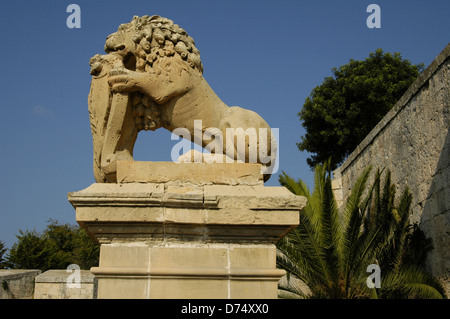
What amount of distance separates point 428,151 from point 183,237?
805 centimetres

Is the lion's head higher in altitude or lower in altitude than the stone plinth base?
higher

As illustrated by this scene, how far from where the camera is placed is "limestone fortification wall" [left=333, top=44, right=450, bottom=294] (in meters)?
9.16

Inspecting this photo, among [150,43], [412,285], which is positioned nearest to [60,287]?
[412,285]

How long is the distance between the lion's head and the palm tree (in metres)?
6.08

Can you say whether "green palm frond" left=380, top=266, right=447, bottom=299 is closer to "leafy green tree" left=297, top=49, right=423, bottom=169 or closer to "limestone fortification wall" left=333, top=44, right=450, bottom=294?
"limestone fortification wall" left=333, top=44, right=450, bottom=294

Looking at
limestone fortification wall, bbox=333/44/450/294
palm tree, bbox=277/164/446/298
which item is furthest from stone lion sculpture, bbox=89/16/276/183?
limestone fortification wall, bbox=333/44/450/294

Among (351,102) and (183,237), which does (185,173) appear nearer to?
(183,237)

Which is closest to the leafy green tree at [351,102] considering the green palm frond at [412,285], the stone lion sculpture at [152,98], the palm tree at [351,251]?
the palm tree at [351,251]

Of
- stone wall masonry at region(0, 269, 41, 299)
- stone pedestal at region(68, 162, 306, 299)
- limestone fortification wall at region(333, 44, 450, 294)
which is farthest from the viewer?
stone wall masonry at region(0, 269, 41, 299)

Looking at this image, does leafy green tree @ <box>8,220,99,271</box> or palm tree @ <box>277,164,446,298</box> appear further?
leafy green tree @ <box>8,220,99,271</box>

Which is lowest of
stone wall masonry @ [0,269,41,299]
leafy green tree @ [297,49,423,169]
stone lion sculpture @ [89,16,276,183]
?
stone wall masonry @ [0,269,41,299]

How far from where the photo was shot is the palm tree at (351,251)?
376 inches

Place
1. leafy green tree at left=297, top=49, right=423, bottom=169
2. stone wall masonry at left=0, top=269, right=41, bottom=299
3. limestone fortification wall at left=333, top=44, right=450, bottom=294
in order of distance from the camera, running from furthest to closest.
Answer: leafy green tree at left=297, top=49, right=423, bottom=169 → stone wall masonry at left=0, top=269, right=41, bottom=299 → limestone fortification wall at left=333, top=44, right=450, bottom=294
